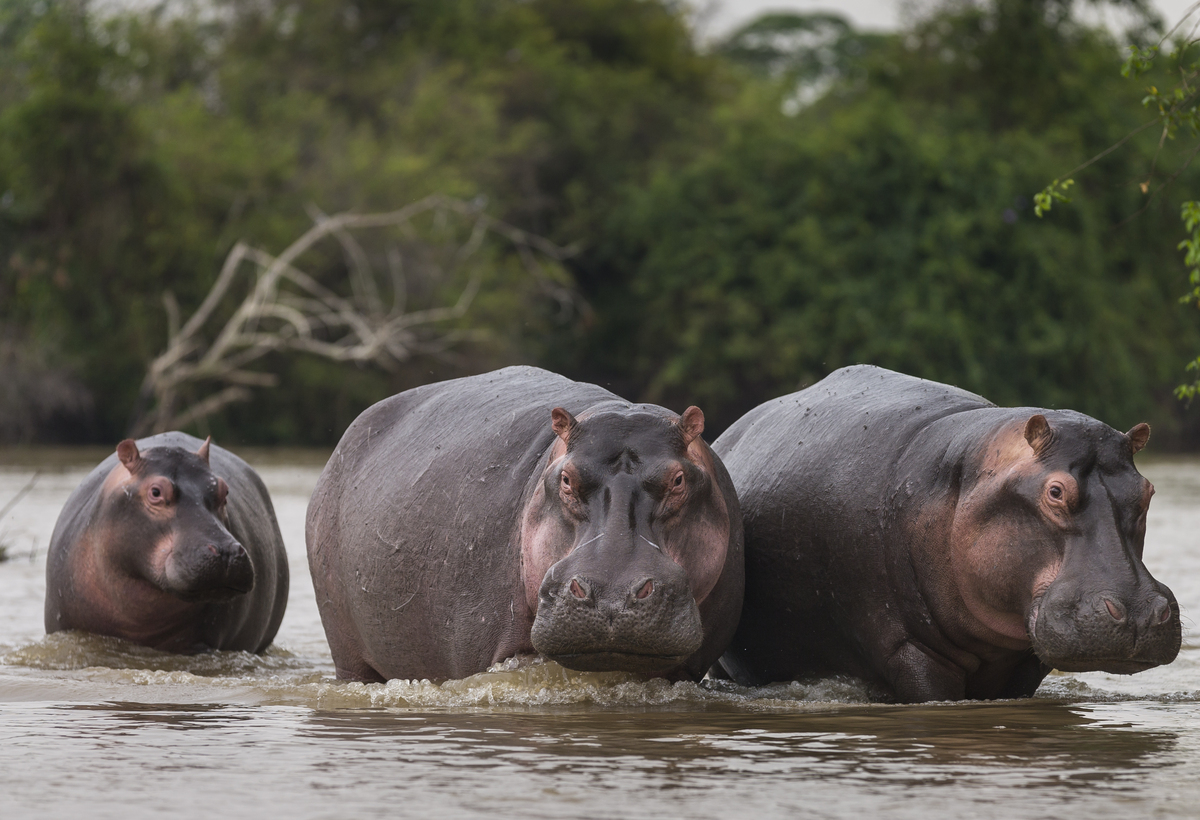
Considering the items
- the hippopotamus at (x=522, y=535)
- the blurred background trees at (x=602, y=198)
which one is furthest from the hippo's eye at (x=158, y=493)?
the blurred background trees at (x=602, y=198)

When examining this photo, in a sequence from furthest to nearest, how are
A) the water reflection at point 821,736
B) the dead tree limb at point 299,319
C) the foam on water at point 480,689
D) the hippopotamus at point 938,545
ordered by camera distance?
the dead tree limb at point 299,319 → the foam on water at point 480,689 → the hippopotamus at point 938,545 → the water reflection at point 821,736

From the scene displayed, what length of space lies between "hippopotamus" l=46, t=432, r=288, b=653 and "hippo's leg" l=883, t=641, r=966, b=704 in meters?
2.82

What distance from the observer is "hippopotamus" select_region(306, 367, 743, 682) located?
15.2 ft

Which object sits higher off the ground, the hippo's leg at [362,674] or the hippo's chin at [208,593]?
the hippo's chin at [208,593]

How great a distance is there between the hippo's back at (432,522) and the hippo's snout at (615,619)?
0.51 meters

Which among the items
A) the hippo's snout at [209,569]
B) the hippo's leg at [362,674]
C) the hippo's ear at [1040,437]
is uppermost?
the hippo's ear at [1040,437]

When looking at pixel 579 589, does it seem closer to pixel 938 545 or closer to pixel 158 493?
pixel 938 545

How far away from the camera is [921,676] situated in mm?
5449

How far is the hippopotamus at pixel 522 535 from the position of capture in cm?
462

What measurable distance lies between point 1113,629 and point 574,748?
4.89 ft

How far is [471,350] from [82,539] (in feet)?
74.9

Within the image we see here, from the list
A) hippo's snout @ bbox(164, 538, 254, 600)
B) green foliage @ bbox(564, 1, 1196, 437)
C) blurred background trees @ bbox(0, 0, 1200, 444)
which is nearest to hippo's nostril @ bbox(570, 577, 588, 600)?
hippo's snout @ bbox(164, 538, 254, 600)

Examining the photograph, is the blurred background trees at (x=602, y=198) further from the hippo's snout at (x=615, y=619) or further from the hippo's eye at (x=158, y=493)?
the hippo's snout at (x=615, y=619)

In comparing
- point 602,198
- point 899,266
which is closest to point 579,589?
point 899,266
